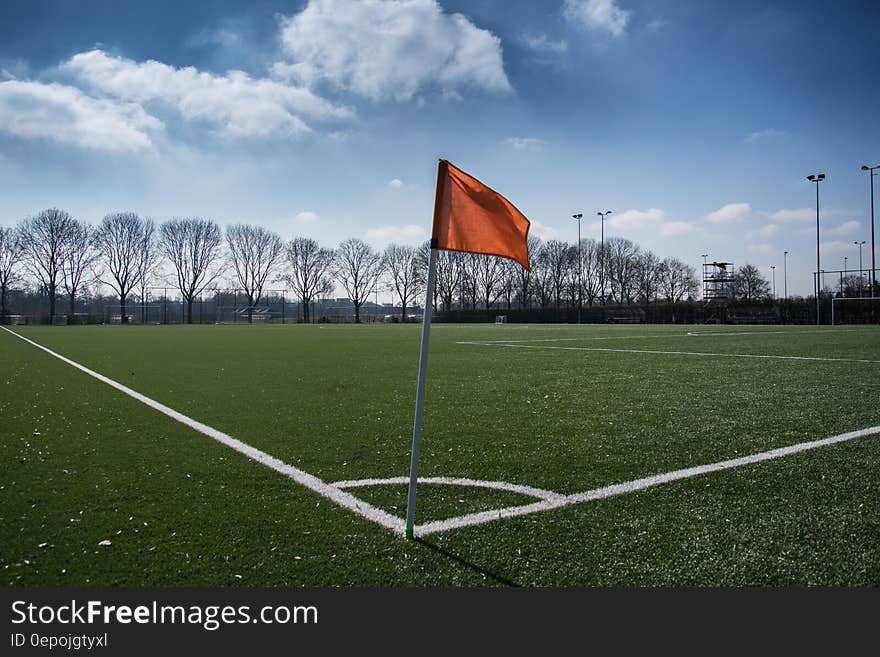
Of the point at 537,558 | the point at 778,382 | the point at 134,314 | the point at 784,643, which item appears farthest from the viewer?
the point at 134,314

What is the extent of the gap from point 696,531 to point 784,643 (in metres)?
0.86

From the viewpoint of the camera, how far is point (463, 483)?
3.93 meters

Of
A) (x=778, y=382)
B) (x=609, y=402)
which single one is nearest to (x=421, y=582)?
(x=609, y=402)

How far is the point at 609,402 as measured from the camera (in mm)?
7145

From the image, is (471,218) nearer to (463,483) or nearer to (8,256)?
(463,483)

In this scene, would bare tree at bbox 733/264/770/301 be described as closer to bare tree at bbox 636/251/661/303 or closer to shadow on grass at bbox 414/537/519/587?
bare tree at bbox 636/251/661/303

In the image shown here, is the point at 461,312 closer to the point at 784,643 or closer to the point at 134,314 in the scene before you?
the point at 134,314

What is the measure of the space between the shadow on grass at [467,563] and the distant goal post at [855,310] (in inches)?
1938

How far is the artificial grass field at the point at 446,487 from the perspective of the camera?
263 cm

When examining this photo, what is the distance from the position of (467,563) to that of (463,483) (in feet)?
4.08

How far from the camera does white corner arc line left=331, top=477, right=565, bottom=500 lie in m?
3.69

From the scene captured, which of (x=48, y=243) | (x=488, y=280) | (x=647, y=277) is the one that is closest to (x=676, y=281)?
(x=647, y=277)

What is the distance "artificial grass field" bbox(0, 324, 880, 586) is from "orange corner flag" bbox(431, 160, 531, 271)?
149 cm

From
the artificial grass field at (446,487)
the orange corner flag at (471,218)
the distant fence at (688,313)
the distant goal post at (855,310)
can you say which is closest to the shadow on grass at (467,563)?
the artificial grass field at (446,487)
